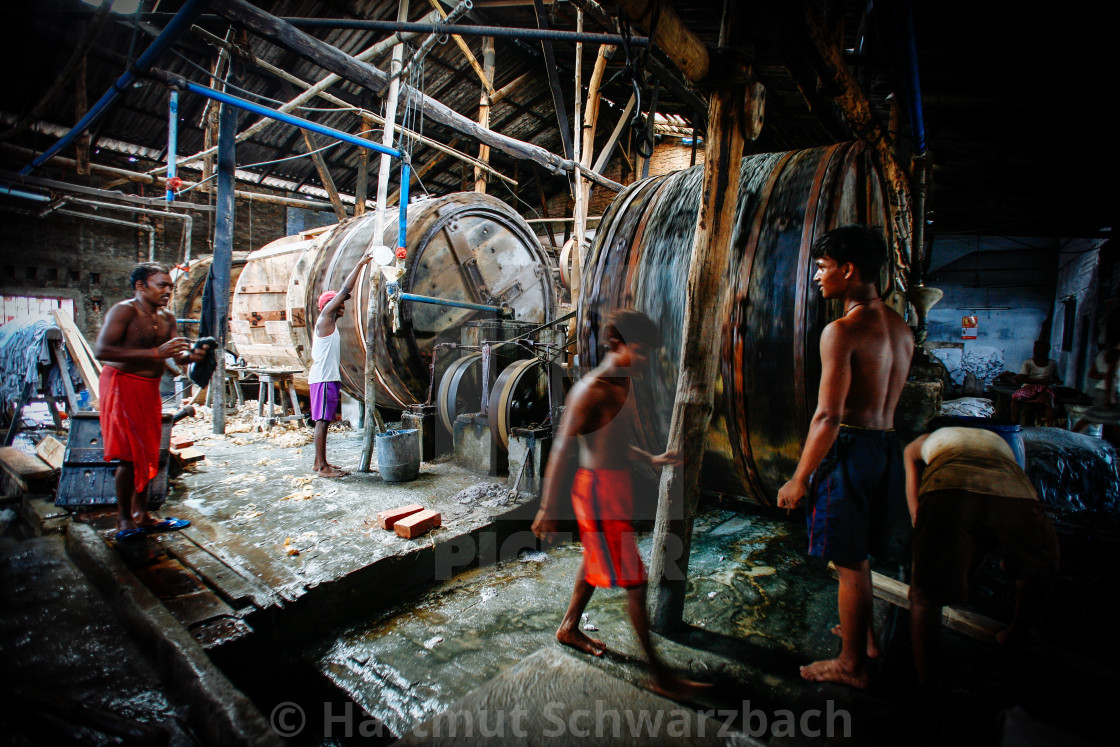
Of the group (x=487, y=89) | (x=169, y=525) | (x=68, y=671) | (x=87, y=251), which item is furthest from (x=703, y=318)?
(x=87, y=251)

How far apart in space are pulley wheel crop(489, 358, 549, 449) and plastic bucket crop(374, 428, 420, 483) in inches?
34.0

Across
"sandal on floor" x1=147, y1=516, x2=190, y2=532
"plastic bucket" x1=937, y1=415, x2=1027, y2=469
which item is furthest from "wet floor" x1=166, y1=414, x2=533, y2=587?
"plastic bucket" x1=937, y1=415, x2=1027, y2=469

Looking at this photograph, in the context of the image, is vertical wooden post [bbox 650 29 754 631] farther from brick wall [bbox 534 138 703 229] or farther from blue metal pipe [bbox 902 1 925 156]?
brick wall [bbox 534 138 703 229]

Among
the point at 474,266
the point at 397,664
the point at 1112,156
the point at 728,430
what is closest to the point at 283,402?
the point at 474,266

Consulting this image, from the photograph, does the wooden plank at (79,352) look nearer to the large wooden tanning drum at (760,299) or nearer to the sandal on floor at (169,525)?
the sandal on floor at (169,525)

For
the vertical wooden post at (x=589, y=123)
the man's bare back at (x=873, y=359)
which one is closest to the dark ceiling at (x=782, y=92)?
the vertical wooden post at (x=589, y=123)

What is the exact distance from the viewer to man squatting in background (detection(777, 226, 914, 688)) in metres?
2.22

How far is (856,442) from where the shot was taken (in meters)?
2.28

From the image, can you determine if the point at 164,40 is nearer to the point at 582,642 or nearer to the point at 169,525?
the point at 169,525

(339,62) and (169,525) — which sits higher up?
(339,62)

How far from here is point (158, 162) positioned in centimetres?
1238

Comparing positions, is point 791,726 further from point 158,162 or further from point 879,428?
point 158,162

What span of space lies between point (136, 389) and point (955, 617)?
18.1 feet

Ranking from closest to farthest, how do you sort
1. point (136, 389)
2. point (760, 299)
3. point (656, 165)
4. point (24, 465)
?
point (760, 299) < point (136, 389) < point (24, 465) < point (656, 165)
